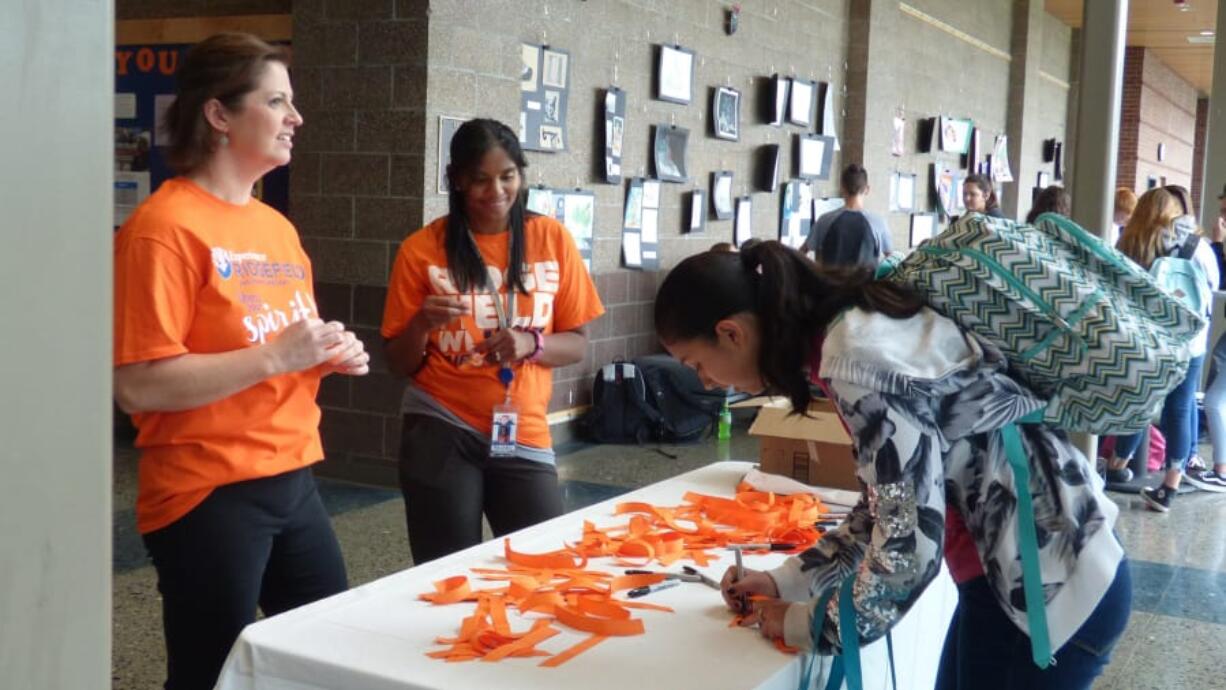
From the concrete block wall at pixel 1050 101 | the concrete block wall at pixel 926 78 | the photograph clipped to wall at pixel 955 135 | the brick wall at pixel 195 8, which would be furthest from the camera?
the concrete block wall at pixel 1050 101

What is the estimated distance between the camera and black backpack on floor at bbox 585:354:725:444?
785 centimetres

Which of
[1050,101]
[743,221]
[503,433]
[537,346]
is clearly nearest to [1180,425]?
[743,221]

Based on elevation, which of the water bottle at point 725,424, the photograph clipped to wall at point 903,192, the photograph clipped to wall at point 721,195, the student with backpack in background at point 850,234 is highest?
the photograph clipped to wall at point 903,192

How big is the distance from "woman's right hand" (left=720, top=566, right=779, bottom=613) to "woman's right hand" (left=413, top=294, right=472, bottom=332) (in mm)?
1050

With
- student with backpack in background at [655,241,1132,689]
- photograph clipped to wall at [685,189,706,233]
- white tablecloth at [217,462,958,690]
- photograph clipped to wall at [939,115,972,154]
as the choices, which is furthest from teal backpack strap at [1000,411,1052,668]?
photograph clipped to wall at [939,115,972,154]

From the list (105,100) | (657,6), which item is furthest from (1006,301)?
(657,6)

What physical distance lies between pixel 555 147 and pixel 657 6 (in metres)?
1.67

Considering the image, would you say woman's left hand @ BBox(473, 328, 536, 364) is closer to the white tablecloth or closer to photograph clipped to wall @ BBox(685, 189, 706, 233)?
the white tablecloth

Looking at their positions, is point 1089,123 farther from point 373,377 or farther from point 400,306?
point 373,377

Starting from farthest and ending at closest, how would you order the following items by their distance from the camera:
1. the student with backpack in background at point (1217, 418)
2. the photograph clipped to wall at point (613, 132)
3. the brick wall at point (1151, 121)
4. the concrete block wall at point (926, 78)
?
1. the brick wall at point (1151, 121)
2. the concrete block wall at point (926, 78)
3. the photograph clipped to wall at point (613, 132)
4. the student with backpack in background at point (1217, 418)

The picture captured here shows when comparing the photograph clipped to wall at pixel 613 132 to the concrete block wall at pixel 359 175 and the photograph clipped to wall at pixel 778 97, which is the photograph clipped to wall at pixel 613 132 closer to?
the concrete block wall at pixel 359 175

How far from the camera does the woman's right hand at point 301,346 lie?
2223mm

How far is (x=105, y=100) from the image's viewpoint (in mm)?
578

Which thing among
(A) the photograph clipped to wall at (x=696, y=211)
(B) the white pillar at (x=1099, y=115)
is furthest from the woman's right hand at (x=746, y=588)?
(A) the photograph clipped to wall at (x=696, y=211)
